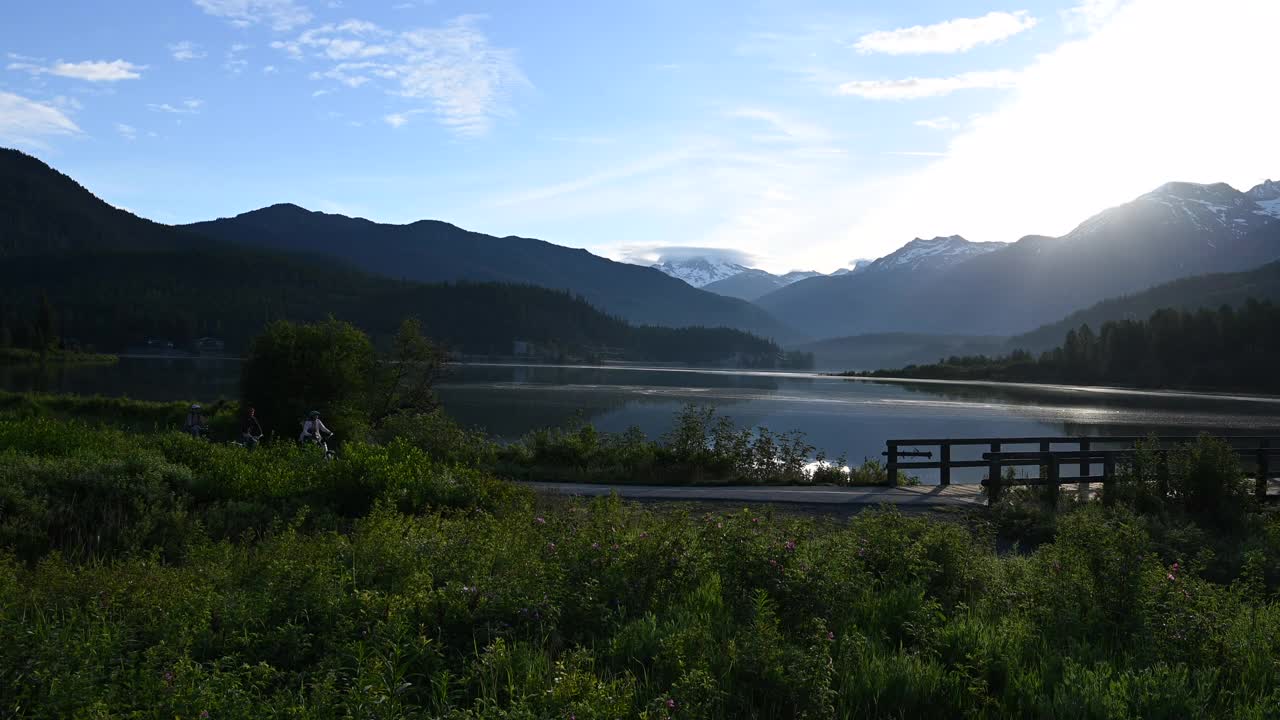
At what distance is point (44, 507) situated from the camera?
32.8 feet

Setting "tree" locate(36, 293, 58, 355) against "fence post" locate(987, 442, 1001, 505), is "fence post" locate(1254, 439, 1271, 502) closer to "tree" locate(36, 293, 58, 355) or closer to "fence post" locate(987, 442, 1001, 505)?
"fence post" locate(987, 442, 1001, 505)

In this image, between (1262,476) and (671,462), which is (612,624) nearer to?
(671,462)

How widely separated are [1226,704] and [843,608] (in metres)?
2.71

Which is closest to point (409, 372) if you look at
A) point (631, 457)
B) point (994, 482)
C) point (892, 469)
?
point (631, 457)

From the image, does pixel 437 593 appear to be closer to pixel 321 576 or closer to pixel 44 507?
pixel 321 576

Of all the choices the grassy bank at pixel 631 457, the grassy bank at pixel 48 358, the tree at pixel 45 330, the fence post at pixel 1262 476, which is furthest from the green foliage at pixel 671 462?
the tree at pixel 45 330

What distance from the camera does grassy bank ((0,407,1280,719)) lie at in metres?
5.22

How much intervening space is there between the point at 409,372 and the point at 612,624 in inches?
1104

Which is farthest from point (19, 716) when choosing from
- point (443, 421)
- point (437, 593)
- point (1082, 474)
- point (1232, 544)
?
point (1082, 474)

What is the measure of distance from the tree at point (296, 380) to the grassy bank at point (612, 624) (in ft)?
52.2

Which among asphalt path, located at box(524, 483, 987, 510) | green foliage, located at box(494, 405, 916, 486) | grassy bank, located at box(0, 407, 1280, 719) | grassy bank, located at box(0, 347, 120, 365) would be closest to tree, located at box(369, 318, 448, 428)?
green foliage, located at box(494, 405, 916, 486)

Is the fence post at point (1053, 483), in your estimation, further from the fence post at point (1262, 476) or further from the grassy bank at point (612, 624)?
the grassy bank at point (612, 624)

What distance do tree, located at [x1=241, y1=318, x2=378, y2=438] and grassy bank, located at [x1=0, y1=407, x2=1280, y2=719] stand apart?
52.2 feet

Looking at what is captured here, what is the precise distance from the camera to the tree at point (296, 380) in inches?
1016
